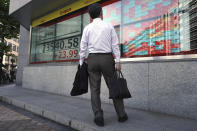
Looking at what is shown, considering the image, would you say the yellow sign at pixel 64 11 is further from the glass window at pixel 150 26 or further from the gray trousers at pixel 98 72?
the gray trousers at pixel 98 72

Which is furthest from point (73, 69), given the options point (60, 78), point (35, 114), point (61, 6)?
point (61, 6)

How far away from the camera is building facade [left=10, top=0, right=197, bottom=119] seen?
3.29 meters

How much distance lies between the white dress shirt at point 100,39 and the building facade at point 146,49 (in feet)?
4.91

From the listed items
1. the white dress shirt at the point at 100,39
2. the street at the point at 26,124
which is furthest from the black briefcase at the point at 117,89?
the street at the point at 26,124

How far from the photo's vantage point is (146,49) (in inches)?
167

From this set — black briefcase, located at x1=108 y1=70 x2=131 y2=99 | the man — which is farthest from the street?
black briefcase, located at x1=108 y1=70 x2=131 y2=99

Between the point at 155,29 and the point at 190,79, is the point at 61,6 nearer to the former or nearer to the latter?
the point at 155,29

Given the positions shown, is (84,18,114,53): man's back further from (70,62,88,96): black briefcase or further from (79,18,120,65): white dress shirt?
(70,62,88,96): black briefcase

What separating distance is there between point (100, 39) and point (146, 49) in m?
2.10

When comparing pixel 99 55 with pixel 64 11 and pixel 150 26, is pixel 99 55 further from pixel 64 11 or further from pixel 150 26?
pixel 64 11

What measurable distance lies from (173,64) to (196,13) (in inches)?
46.9

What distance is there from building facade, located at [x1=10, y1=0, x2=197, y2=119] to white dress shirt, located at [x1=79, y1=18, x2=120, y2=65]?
1497 millimetres

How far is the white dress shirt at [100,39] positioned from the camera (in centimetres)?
255

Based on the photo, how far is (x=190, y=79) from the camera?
3123 mm
